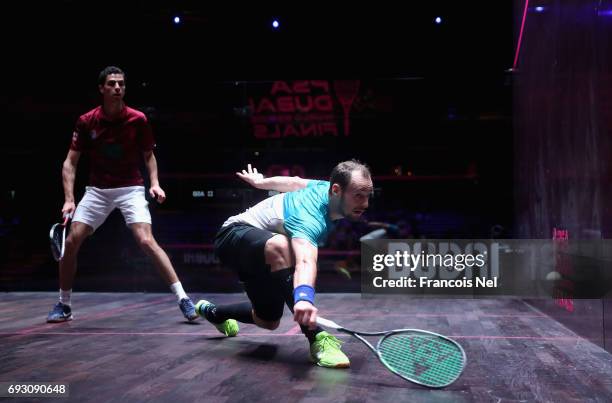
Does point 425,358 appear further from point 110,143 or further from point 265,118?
point 265,118

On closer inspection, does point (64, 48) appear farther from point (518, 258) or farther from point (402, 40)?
point (518, 258)

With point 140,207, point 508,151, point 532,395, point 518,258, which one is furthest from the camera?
point 508,151

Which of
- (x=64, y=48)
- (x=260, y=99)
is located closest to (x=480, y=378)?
(x=260, y=99)

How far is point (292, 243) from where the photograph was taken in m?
1.91

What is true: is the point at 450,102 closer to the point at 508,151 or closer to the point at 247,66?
the point at 508,151

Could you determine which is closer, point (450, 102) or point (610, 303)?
point (610, 303)

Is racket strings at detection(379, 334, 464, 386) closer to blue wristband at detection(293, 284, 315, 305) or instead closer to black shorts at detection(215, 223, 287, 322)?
blue wristband at detection(293, 284, 315, 305)

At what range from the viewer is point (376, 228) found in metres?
5.45

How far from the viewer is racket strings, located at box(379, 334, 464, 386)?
177 cm

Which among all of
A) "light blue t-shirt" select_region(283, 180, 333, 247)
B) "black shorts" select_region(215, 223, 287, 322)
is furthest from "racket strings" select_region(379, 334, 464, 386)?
"black shorts" select_region(215, 223, 287, 322)

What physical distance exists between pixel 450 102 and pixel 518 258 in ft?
4.89

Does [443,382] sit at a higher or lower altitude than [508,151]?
lower

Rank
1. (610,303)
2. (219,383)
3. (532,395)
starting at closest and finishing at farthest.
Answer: (532,395), (219,383), (610,303)

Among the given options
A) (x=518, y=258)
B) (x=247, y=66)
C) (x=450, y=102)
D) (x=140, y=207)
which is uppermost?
(x=247, y=66)
